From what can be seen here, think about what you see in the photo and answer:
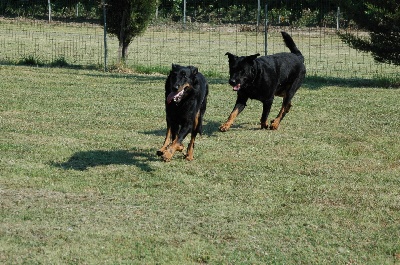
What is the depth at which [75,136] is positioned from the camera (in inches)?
404

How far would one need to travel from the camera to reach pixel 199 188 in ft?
25.2

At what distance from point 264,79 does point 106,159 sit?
Result: 3.21 meters

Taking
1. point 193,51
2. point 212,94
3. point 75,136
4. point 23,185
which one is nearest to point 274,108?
point 212,94

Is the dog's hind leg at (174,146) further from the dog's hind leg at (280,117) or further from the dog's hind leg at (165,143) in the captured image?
the dog's hind leg at (280,117)

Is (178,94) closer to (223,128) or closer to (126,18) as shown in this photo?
(223,128)

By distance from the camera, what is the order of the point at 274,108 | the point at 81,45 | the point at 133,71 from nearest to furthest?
1. the point at 274,108
2. the point at 133,71
3. the point at 81,45

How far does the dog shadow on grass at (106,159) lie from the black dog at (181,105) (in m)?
0.32

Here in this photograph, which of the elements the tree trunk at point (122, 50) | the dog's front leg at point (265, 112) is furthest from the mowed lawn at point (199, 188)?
the tree trunk at point (122, 50)

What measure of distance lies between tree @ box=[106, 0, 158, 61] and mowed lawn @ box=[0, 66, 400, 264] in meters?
8.76

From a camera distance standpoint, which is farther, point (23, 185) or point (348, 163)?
point (348, 163)

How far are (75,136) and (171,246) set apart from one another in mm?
4742

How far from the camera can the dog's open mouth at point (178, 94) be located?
8484 millimetres

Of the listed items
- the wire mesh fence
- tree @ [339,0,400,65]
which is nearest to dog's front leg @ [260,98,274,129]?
tree @ [339,0,400,65]

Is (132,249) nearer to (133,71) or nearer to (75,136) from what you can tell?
(75,136)
